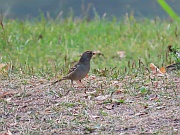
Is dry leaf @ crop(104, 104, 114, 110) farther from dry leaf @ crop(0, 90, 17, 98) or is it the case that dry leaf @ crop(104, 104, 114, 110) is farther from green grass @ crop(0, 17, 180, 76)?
green grass @ crop(0, 17, 180, 76)

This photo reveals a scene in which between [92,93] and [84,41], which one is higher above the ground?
[84,41]

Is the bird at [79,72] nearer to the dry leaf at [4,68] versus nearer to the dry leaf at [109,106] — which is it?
the dry leaf at [109,106]

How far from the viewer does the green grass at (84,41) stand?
878 cm

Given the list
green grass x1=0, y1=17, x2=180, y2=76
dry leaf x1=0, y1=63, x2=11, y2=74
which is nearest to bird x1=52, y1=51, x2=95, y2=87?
dry leaf x1=0, y1=63, x2=11, y2=74

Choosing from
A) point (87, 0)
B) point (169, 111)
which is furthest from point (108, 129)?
point (87, 0)

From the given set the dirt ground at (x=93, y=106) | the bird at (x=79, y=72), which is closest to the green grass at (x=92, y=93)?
the dirt ground at (x=93, y=106)

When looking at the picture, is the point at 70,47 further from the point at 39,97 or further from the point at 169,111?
the point at 169,111

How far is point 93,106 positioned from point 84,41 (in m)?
4.63

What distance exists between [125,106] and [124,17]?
6.62 metres

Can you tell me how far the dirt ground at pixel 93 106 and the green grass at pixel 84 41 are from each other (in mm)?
1358

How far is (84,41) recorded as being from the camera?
1009 cm

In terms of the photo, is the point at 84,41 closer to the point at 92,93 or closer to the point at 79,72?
the point at 79,72

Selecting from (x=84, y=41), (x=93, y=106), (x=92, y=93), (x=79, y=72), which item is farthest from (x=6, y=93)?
(x=84, y=41)

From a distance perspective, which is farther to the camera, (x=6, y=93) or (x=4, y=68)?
(x=4, y=68)
